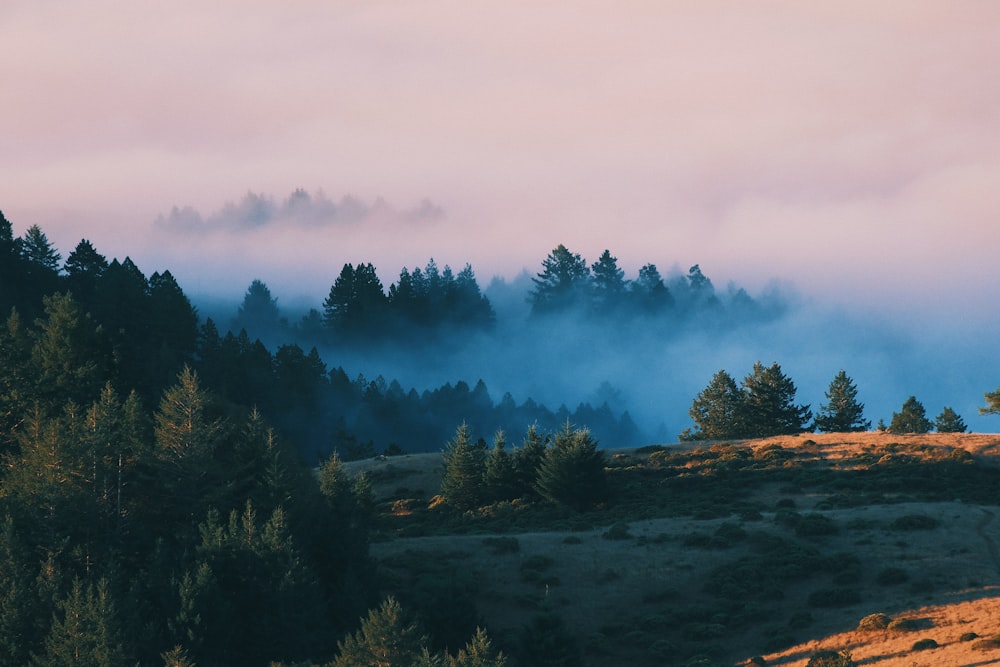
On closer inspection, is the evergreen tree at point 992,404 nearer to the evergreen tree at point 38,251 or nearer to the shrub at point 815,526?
the shrub at point 815,526

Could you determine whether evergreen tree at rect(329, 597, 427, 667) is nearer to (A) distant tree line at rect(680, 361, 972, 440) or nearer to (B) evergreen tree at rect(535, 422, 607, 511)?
(B) evergreen tree at rect(535, 422, 607, 511)

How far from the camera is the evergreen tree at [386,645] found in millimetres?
47531

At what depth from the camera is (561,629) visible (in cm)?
5656

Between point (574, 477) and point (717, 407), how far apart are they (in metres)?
48.5

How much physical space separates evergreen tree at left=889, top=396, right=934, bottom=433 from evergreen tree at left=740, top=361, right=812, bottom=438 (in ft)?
46.5

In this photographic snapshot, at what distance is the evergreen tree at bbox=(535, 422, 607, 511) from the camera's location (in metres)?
85.6

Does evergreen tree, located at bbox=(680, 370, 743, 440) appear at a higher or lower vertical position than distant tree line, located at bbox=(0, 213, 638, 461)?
lower

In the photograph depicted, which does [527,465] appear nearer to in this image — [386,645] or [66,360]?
[66,360]

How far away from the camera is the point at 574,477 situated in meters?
85.6

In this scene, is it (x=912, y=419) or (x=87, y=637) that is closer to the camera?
(x=87, y=637)

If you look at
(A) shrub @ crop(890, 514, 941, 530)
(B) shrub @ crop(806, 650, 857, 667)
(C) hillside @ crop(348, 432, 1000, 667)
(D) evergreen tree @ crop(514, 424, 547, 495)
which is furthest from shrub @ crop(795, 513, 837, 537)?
(D) evergreen tree @ crop(514, 424, 547, 495)

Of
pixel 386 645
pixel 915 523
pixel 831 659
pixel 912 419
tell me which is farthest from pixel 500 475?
pixel 912 419

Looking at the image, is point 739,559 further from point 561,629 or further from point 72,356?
point 72,356

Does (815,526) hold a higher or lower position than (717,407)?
lower
